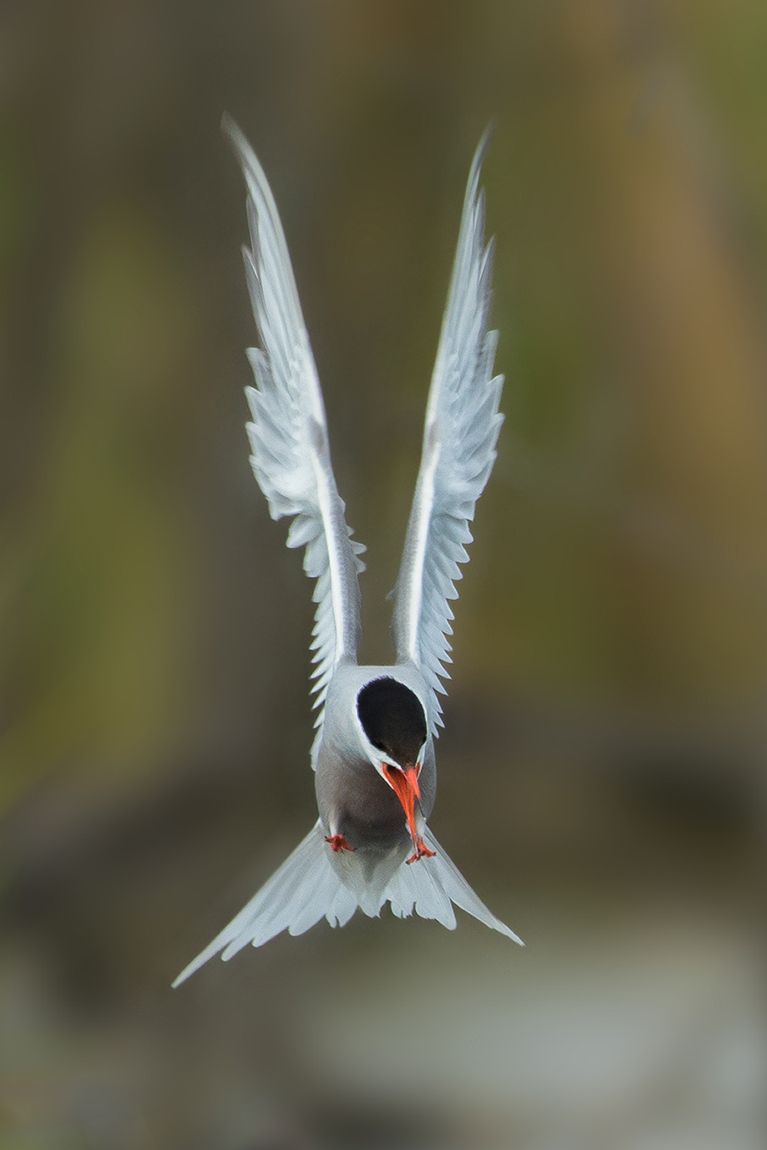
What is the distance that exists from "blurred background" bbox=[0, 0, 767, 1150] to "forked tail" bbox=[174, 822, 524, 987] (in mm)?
163

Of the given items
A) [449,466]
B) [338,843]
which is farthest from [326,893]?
[449,466]

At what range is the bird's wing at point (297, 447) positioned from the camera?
473 mm

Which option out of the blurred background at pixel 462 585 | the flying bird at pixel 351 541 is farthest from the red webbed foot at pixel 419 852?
the blurred background at pixel 462 585

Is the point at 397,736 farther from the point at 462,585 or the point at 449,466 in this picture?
the point at 462,585

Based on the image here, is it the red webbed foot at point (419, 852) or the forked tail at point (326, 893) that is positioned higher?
the red webbed foot at point (419, 852)

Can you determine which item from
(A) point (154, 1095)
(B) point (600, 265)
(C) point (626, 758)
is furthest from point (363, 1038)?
(B) point (600, 265)

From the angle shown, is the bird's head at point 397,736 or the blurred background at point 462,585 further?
the blurred background at point 462,585

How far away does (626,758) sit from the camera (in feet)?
2.54

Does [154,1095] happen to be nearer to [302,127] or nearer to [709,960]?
[709,960]

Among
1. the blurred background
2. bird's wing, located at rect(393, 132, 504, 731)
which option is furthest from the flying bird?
the blurred background

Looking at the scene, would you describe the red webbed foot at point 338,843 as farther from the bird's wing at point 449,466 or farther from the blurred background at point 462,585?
the blurred background at point 462,585

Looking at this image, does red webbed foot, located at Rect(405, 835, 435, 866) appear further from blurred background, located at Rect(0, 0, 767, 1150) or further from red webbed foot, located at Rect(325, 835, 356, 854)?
blurred background, located at Rect(0, 0, 767, 1150)

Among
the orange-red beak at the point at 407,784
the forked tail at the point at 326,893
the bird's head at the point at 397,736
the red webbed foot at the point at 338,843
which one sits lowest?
the forked tail at the point at 326,893

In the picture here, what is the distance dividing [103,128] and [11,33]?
3.4 inches
